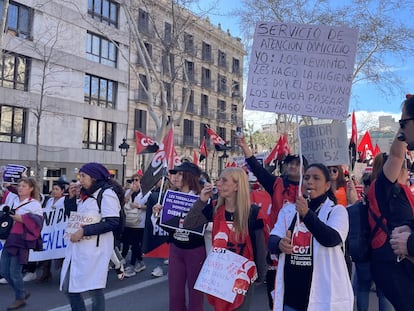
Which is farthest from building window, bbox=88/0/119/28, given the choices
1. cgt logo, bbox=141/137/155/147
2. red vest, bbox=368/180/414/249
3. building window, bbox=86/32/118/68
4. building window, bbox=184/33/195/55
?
red vest, bbox=368/180/414/249

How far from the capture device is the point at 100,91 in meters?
31.1

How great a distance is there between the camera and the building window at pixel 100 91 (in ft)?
98.5

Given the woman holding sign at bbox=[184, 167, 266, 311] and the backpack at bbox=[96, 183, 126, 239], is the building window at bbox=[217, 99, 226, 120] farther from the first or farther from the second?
the woman holding sign at bbox=[184, 167, 266, 311]

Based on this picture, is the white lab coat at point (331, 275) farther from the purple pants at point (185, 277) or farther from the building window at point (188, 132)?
the building window at point (188, 132)

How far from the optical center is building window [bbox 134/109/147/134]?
35000mm

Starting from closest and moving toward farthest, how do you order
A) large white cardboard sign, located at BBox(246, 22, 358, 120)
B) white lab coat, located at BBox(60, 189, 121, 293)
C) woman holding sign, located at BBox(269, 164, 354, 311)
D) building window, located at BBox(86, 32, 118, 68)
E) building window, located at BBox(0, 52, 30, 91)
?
1. woman holding sign, located at BBox(269, 164, 354, 311)
2. large white cardboard sign, located at BBox(246, 22, 358, 120)
3. white lab coat, located at BBox(60, 189, 121, 293)
4. building window, located at BBox(0, 52, 30, 91)
5. building window, located at BBox(86, 32, 118, 68)

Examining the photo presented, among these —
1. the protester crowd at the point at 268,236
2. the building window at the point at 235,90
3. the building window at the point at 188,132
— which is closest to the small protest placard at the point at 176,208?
the protester crowd at the point at 268,236

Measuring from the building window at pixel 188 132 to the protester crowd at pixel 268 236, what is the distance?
114 ft

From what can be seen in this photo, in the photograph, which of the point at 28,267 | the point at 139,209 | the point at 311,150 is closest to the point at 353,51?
the point at 311,150

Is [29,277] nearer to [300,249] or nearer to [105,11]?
[300,249]

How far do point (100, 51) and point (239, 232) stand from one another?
2919 centimetres

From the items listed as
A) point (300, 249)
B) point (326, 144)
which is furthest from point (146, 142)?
point (300, 249)

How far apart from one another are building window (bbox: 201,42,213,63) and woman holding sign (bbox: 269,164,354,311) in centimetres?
4012

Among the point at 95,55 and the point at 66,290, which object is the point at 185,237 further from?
the point at 95,55
